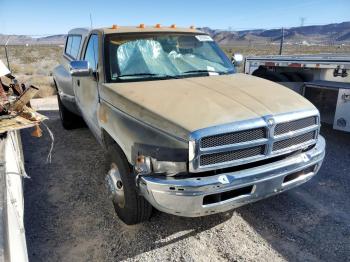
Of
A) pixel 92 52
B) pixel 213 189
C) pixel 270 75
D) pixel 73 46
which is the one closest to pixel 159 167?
pixel 213 189

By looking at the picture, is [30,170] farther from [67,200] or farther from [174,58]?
[174,58]

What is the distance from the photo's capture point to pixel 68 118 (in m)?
6.55

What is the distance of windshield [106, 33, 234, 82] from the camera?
3.71 m

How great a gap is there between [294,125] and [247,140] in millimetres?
582

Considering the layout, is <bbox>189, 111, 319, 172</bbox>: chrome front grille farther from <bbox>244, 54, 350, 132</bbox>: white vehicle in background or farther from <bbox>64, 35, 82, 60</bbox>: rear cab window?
<bbox>64, 35, 82, 60</bbox>: rear cab window

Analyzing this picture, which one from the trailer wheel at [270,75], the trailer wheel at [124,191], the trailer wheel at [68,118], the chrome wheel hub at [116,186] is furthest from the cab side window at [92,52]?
the trailer wheel at [270,75]

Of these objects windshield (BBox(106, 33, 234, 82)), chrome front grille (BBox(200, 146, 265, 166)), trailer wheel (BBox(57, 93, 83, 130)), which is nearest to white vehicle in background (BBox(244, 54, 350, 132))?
windshield (BBox(106, 33, 234, 82))

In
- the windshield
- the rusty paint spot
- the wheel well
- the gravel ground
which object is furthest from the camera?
the windshield

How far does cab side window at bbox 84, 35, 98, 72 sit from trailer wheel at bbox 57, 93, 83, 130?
212 centimetres

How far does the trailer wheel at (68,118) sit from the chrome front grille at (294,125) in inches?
184

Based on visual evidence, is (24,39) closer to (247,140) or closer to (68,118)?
(68,118)

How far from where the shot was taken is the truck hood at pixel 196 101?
8.82 ft

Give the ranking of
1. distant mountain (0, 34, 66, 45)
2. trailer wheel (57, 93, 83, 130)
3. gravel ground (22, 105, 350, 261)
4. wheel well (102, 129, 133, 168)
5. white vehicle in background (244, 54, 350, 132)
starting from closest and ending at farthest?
gravel ground (22, 105, 350, 261), wheel well (102, 129, 133, 168), white vehicle in background (244, 54, 350, 132), trailer wheel (57, 93, 83, 130), distant mountain (0, 34, 66, 45)

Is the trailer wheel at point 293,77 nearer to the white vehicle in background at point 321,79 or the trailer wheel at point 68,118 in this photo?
the white vehicle in background at point 321,79
